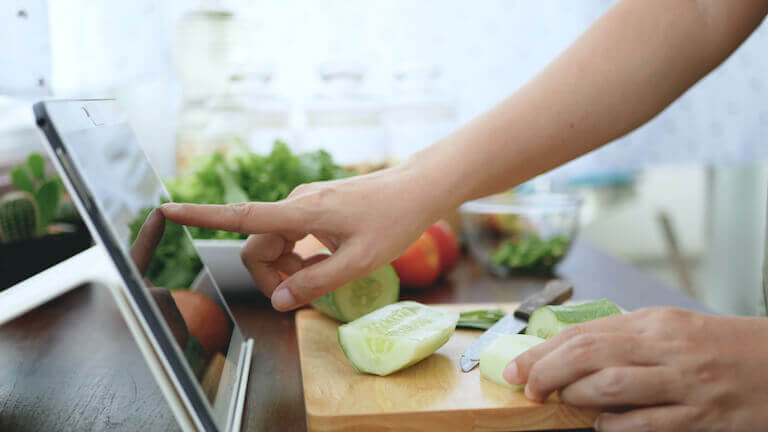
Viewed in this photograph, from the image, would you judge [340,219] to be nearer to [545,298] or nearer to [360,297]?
[360,297]

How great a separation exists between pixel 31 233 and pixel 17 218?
0.03 meters

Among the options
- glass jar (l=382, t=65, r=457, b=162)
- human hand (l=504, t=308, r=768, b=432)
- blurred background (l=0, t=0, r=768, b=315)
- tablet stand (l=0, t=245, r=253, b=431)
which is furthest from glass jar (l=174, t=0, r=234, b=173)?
human hand (l=504, t=308, r=768, b=432)

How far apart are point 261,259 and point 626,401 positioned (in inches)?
15.3

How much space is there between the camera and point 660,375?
0.51m

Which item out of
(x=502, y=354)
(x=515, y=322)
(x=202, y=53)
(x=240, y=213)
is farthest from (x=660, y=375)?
(x=202, y=53)

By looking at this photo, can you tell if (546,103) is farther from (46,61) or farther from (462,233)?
(46,61)

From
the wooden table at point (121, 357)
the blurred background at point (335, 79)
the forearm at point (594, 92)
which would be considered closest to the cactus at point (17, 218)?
the wooden table at point (121, 357)

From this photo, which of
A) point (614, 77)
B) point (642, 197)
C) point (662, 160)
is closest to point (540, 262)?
point (614, 77)

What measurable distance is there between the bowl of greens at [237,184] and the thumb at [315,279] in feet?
1.31

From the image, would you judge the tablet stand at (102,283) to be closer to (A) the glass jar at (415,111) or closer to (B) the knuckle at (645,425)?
(B) the knuckle at (645,425)

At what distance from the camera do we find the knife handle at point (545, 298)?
0.78 meters

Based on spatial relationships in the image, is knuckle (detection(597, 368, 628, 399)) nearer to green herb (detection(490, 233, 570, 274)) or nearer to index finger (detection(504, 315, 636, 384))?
index finger (detection(504, 315, 636, 384))

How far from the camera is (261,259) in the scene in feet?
2.30

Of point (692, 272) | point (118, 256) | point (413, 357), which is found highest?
point (118, 256)
